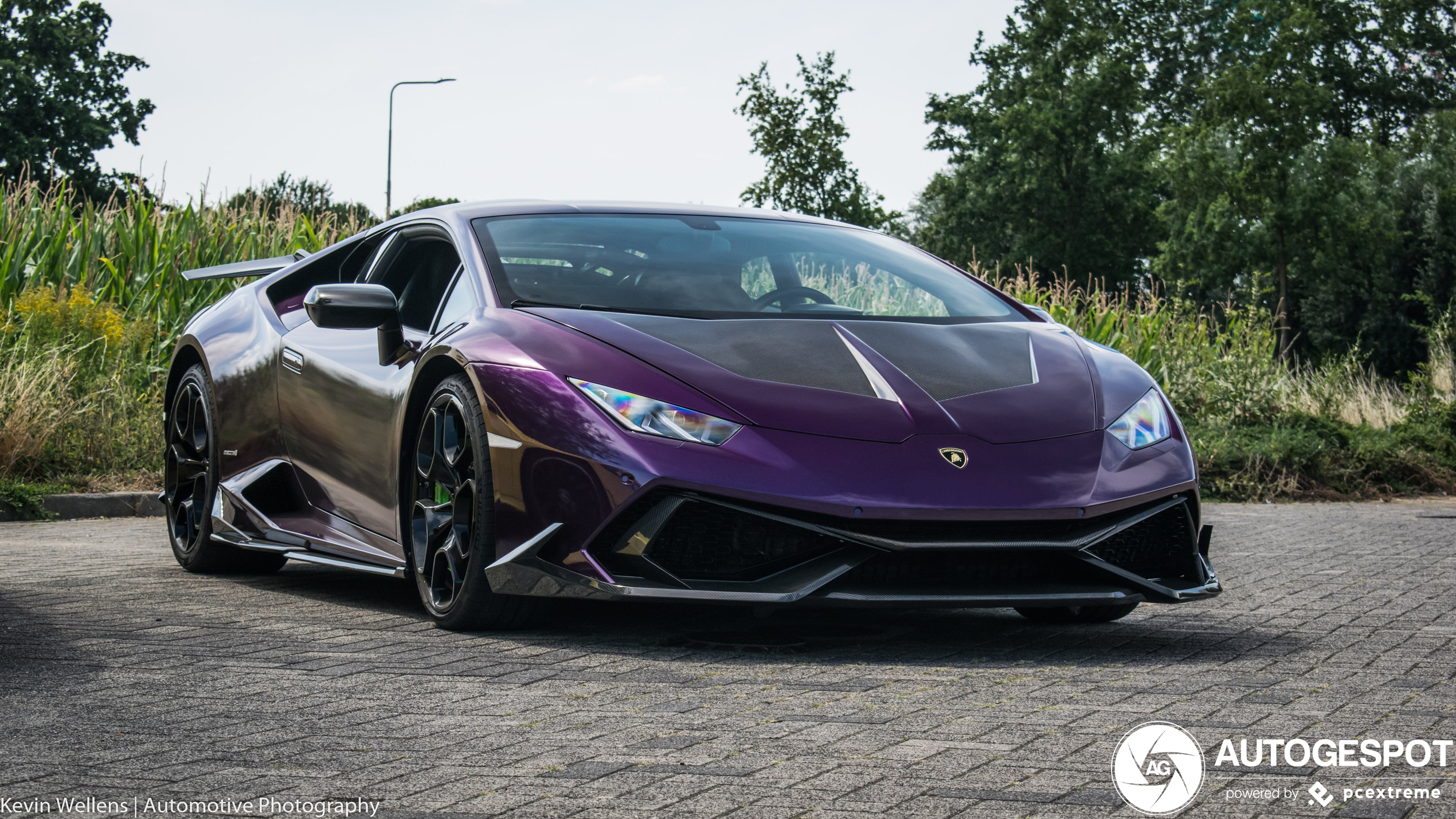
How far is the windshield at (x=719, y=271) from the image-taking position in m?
4.73

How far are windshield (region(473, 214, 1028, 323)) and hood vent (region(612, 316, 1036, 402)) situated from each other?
15 centimetres

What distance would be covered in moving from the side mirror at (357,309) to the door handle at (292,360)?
2.10ft

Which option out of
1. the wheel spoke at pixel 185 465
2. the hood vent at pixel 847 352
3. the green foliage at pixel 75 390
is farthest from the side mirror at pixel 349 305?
the green foliage at pixel 75 390

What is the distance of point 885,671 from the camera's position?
12.7ft

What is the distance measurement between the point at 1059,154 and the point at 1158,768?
171 ft

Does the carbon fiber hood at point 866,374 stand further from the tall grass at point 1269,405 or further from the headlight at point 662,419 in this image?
the tall grass at point 1269,405

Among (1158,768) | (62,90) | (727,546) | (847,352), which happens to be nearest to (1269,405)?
(847,352)

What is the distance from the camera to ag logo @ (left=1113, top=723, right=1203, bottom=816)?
2.64 meters

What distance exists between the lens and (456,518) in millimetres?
4414

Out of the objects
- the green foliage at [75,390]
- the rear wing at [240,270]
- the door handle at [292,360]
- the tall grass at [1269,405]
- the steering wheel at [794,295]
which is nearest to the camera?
the steering wheel at [794,295]

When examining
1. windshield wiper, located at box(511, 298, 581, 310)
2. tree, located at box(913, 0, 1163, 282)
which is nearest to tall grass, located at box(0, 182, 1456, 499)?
windshield wiper, located at box(511, 298, 581, 310)

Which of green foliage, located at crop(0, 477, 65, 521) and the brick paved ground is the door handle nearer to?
the brick paved ground

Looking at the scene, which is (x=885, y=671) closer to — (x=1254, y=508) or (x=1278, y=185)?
(x=1254, y=508)

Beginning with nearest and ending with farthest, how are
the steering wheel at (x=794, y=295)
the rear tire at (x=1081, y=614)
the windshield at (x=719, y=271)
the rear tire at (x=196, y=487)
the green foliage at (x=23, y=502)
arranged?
1. the windshield at (x=719, y=271)
2. the rear tire at (x=1081, y=614)
3. the steering wheel at (x=794, y=295)
4. the rear tire at (x=196, y=487)
5. the green foliage at (x=23, y=502)
